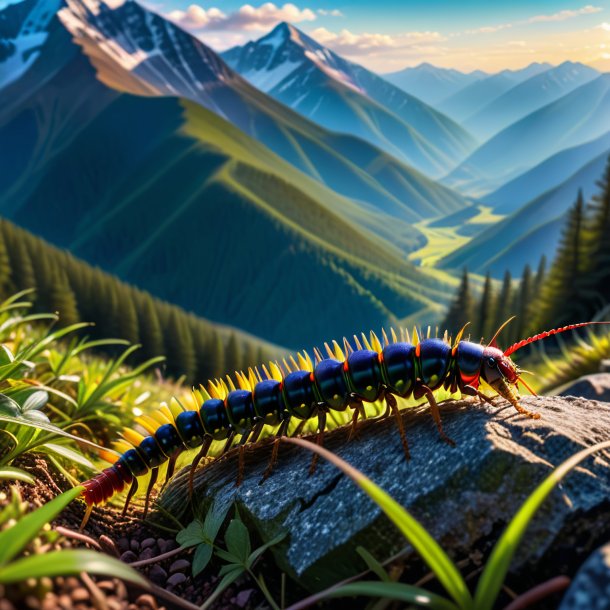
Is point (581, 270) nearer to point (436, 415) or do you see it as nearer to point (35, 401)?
point (436, 415)

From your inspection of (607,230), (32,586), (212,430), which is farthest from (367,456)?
(607,230)

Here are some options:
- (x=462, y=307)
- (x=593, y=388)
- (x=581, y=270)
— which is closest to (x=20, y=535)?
(x=593, y=388)

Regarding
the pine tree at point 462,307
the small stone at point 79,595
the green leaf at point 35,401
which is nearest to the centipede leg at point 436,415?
the small stone at point 79,595

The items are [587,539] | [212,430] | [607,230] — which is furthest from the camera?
[607,230]

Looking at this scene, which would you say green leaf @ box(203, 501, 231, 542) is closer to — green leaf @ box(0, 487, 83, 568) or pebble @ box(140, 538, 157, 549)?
pebble @ box(140, 538, 157, 549)

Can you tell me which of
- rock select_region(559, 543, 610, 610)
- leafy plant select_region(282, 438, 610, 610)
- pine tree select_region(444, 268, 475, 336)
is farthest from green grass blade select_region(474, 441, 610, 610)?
pine tree select_region(444, 268, 475, 336)

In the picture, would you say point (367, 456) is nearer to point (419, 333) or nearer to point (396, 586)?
point (419, 333)

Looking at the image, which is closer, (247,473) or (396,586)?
(396,586)

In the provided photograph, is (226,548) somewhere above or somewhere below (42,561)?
below
